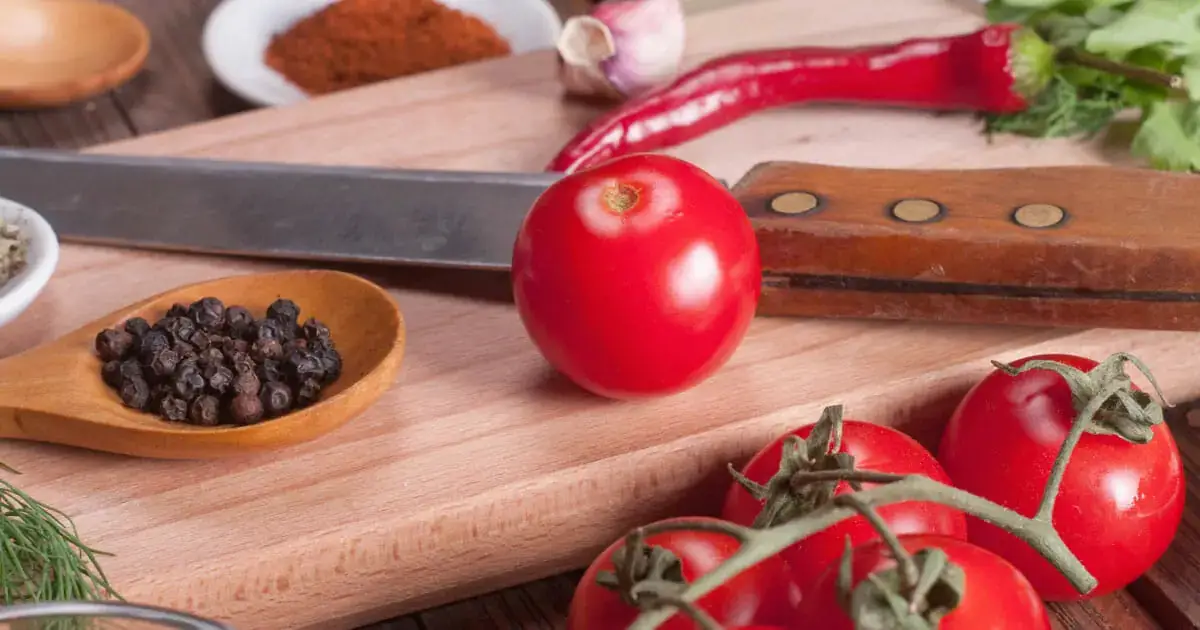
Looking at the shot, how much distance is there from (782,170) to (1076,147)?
0.39 m

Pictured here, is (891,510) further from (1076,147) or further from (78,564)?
(1076,147)

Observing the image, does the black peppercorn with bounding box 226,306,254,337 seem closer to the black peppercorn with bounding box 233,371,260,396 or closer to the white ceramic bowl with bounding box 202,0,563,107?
the black peppercorn with bounding box 233,371,260,396

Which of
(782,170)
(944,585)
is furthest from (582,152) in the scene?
(944,585)

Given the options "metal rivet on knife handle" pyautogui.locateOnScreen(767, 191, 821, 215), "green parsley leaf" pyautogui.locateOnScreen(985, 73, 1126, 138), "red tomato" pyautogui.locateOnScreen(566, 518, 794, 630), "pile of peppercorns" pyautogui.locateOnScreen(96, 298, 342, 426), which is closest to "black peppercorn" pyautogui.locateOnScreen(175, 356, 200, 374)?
"pile of peppercorns" pyautogui.locateOnScreen(96, 298, 342, 426)

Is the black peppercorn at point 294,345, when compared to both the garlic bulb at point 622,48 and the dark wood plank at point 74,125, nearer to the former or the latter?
the garlic bulb at point 622,48

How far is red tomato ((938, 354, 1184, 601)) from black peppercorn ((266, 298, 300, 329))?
50 cm

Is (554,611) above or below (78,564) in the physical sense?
below

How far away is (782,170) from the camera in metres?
0.98

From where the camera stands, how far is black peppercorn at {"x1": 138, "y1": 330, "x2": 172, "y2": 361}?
2.75 ft

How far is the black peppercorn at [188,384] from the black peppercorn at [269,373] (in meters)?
0.04

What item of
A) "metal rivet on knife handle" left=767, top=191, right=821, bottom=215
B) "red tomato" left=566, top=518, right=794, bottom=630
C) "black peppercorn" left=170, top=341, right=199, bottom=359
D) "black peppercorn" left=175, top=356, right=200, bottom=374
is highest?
"metal rivet on knife handle" left=767, top=191, right=821, bottom=215

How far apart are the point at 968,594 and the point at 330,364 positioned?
504 mm

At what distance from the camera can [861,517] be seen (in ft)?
2.21

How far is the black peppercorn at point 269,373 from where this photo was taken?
83 centimetres
